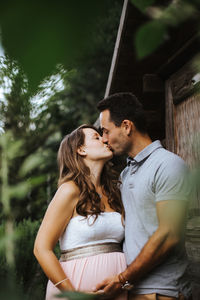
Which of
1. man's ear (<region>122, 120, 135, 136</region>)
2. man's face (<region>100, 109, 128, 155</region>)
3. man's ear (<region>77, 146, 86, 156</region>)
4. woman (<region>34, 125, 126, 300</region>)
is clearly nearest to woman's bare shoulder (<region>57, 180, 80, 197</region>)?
woman (<region>34, 125, 126, 300</region>)

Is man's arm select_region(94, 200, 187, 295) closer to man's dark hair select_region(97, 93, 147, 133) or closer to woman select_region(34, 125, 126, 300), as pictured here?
woman select_region(34, 125, 126, 300)

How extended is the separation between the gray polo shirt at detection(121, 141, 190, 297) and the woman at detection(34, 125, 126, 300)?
0.49 ft

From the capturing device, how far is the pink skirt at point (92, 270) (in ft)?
7.22

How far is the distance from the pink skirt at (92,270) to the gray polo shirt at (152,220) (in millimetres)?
97

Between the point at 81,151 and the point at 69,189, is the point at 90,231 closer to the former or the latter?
the point at 69,189

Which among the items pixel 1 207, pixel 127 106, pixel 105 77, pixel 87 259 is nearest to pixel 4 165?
pixel 1 207

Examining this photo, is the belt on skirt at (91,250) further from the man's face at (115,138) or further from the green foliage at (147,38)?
the green foliage at (147,38)

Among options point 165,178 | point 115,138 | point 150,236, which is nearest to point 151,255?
point 150,236

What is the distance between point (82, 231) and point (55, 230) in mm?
212

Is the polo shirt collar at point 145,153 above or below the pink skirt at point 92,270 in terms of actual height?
above

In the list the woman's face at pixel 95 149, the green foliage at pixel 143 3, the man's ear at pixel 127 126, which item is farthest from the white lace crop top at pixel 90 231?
the green foliage at pixel 143 3

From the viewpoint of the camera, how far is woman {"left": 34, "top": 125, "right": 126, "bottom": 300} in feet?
6.93

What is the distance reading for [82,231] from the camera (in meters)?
2.29

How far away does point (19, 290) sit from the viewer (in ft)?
1.34
